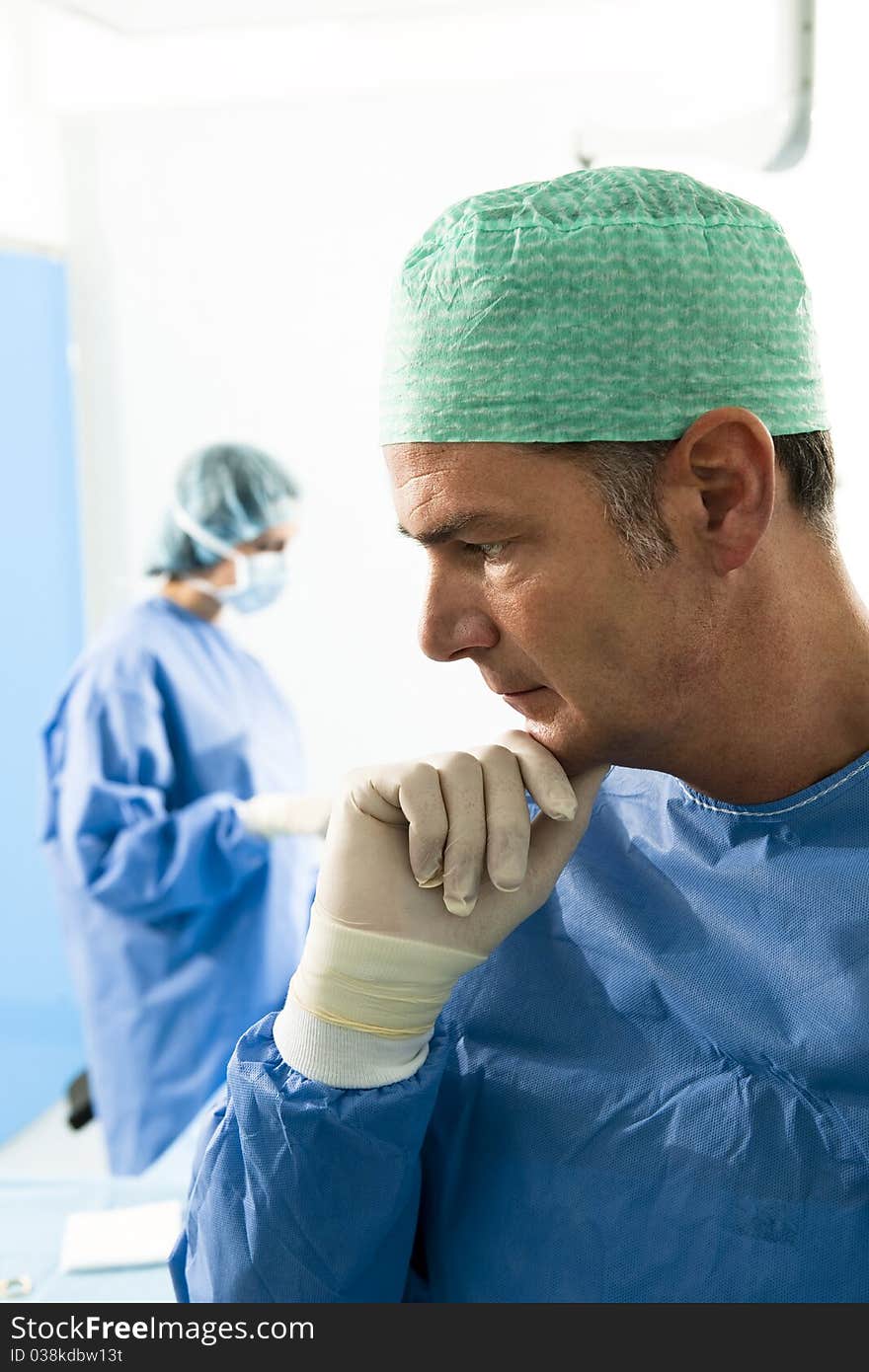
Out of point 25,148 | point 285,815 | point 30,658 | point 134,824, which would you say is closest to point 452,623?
point 285,815

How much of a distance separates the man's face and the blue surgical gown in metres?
1.88

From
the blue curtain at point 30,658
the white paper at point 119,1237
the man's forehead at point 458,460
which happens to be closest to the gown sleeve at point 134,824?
the blue curtain at point 30,658

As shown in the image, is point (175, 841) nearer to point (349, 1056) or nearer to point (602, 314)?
point (349, 1056)

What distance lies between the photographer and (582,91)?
12.6 ft

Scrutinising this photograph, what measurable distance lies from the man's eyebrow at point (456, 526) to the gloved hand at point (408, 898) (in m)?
0.20

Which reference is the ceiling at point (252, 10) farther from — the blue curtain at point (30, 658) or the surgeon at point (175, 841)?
the surgeon at point (175, 841)

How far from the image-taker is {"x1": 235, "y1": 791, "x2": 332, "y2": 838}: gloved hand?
280cm

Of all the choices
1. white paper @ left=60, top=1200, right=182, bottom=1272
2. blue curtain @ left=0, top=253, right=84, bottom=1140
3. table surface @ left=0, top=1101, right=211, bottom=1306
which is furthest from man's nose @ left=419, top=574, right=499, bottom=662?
blue curtain @ left=0, top=253, right=84, bottom=1140

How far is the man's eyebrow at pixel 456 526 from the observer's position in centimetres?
100

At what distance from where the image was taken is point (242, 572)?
10.9 ft

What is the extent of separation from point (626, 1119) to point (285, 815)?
1.82 m

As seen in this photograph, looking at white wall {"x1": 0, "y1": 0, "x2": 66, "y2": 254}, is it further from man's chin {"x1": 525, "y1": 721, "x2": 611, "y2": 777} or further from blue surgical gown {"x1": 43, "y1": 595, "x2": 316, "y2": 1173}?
man's chin {"x1": 525, "y1": 721, "x2": 611, "y2": 777}

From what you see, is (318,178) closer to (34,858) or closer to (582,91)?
(582,91)

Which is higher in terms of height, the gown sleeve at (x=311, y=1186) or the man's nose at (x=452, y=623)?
the man's nose at (x=452, y=623)
